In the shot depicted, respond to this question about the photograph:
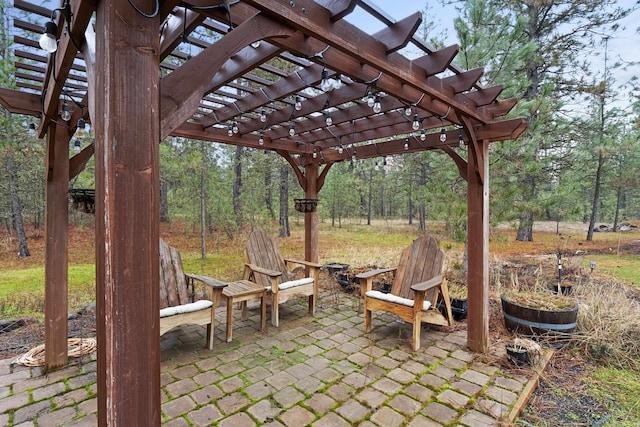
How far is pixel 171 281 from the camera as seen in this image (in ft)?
9.61

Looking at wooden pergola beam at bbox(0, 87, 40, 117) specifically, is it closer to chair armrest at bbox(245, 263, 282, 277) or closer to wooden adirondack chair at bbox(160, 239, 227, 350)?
wooden adirondack chair at bbox(160, 239, 227, 350)

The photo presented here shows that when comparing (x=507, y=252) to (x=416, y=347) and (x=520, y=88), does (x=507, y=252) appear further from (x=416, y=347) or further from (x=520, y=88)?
(x=416, y=347)

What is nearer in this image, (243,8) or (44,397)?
(243,8)

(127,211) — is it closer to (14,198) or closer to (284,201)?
(14,198)

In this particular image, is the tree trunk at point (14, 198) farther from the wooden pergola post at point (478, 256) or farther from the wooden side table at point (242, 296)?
the wooden pergola post at point (478, 256)

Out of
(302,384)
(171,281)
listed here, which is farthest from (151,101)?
(171,281)

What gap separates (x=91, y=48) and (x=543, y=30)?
771 centimetres

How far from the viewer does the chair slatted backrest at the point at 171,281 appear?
2.84 m

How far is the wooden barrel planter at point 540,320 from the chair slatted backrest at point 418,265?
2.47 ft

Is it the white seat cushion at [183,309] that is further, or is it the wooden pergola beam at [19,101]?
the white seat cushion at [183,309]

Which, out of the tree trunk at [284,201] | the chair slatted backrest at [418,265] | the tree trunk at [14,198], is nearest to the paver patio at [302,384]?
the chair slatted backrest at [418,265]

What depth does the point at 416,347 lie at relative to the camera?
2783 millimetres

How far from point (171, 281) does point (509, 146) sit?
13.7 feet

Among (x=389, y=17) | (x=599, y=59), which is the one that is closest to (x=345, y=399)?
(x=389, y=17)
